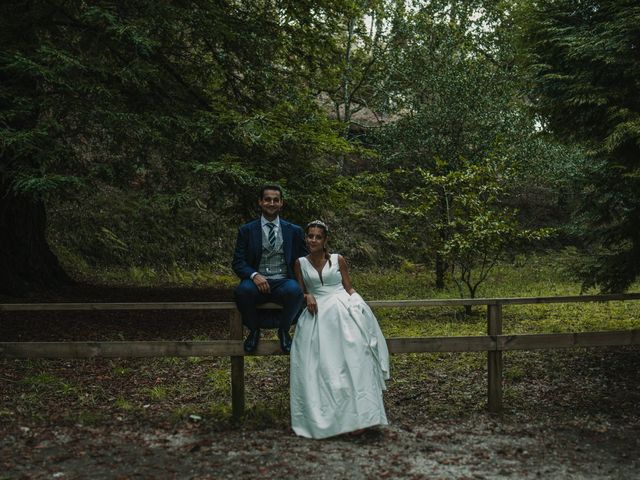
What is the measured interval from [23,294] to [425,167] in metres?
11.7

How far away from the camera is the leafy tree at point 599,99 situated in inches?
250

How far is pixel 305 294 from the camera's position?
17.8ft

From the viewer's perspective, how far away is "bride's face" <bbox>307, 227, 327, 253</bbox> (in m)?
5.35

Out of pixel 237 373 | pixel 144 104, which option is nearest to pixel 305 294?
pixel 237 373

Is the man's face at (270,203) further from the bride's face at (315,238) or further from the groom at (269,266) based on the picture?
the bride's face at (315,238)

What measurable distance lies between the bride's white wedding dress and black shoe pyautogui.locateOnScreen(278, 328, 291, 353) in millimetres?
81

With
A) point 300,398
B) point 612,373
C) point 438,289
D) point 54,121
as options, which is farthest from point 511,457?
point 438,289

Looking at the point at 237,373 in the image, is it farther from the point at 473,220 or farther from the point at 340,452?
the point at 473,220

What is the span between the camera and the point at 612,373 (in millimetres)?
7809

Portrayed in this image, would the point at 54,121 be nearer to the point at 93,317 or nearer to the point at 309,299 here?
the point at 93,317

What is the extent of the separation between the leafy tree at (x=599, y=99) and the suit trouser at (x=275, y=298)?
3.43 meters

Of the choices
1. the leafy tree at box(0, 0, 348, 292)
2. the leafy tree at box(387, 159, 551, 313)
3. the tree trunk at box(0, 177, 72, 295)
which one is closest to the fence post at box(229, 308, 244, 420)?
the leafy tree at box(0, 0, 348, 292)

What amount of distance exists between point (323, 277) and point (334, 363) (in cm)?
75

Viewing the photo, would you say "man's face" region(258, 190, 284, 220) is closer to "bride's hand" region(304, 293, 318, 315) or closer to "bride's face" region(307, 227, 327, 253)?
"bride's face" region(307, 227, 327, 253)
